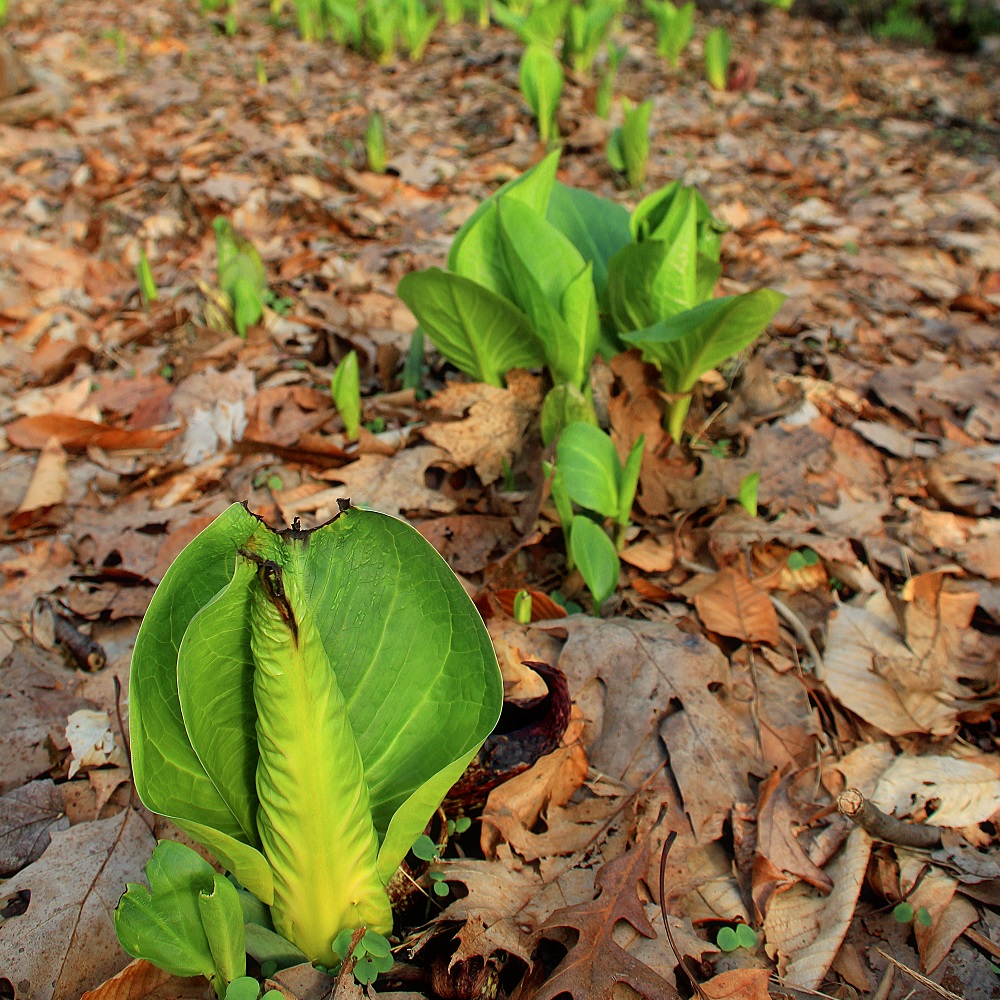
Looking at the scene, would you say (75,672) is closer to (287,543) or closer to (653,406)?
(287,543)

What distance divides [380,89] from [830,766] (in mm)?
4684

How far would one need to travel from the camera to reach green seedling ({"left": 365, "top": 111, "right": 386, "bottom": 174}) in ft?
12.3

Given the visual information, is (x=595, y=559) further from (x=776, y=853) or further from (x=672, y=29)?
(x=672, y=29)

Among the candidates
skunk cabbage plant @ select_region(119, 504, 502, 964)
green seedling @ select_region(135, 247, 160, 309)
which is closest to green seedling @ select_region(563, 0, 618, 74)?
green seedling @ select_region(135, 247, 160, 309)

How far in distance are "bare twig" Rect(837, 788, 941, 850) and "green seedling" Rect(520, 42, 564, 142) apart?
3486 millimetres

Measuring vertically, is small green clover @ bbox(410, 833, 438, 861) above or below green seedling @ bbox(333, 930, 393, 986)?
below

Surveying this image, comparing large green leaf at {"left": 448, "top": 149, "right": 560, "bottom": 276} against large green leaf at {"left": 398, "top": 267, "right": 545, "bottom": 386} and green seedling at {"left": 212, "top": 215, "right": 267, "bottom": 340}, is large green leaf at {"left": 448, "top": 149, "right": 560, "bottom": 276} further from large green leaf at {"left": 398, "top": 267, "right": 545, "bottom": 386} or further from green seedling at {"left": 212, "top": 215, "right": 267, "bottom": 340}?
green seedling at {"left": 212, "top": 215, "right": 267, "bottom": 340}

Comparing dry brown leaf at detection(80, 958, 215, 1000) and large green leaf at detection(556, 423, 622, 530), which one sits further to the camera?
large green leaf at detection(556, 423, 622, 530)

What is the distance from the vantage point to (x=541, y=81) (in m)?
3.77

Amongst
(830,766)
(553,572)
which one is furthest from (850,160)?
(830,766)

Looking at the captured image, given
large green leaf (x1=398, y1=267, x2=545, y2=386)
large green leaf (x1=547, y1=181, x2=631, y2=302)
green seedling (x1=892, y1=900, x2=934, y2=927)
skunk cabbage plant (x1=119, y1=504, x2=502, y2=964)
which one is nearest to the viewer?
skunk cabbage plant (x1=119, y1=504, x2=502, y2=964)

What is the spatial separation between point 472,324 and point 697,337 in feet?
1.73

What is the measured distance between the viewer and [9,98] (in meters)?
4.36

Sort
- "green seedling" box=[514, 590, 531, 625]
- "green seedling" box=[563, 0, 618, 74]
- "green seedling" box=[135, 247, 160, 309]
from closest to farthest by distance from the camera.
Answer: "green seedling" box=[514, 590, 531, 625] < "green seedling" box=[135, 247, 160, 309] < "green seedling" box=[563, 0, 618, 74]
